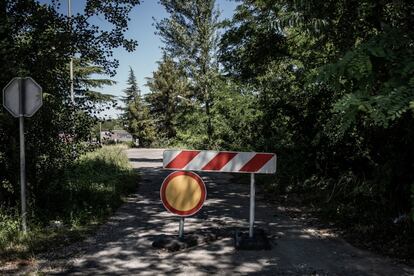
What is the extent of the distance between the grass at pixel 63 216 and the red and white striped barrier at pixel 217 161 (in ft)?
7.33

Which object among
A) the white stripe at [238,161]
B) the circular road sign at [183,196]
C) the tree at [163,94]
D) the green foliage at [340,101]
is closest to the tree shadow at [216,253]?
the circular road sign at [183,196]

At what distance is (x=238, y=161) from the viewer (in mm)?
6352

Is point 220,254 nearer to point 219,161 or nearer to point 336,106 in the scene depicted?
point 219,161

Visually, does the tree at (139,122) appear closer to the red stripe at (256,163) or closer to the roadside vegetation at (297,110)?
the roadside vegetation at (297,110)

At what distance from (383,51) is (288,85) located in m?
8.62

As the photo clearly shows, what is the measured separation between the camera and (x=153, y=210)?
9750mm

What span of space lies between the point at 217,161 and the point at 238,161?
1.04 ft

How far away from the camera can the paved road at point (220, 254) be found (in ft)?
17.3

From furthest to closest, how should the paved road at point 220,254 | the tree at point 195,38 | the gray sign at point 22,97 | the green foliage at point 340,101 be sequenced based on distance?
the tree at point 195,38
the gray sign at point 22,97
the paved road at point 220,254
the green foliage at point 340,101

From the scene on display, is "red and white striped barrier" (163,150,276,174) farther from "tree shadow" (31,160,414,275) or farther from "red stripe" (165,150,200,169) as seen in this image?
"tree shadow" (31,160,414,275)

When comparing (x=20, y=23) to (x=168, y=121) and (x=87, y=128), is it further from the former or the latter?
(x=168, y=121)

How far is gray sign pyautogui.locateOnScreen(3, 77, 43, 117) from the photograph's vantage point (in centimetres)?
709

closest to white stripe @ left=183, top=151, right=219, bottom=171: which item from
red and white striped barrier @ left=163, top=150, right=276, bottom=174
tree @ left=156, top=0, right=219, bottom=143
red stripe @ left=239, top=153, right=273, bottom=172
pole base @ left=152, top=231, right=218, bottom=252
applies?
red and white striped barrier @ left=163, top=150, right=276, bottom=174

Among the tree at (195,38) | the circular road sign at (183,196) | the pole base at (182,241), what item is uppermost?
the tree at (195,38)
